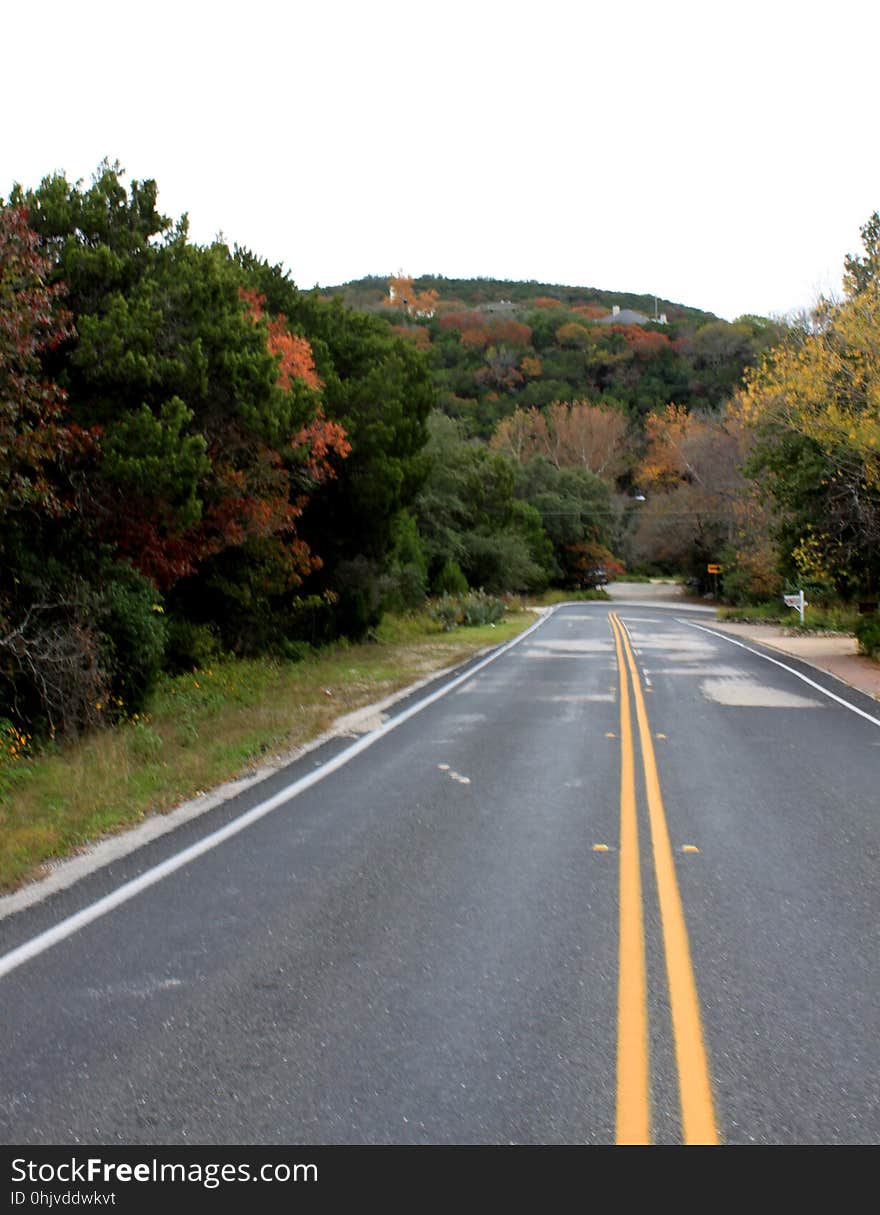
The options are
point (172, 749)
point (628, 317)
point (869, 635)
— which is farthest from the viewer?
point (628, 317)

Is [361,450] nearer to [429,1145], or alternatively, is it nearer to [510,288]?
[429,1145]

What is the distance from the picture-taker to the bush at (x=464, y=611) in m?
42.3

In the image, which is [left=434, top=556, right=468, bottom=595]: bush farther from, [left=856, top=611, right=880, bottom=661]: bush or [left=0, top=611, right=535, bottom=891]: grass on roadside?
[left=0, top=611, right=535, bottom=891]: grass on roadside

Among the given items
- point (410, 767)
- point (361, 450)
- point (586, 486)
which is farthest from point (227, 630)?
point (586, 486)

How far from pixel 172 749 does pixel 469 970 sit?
775cm

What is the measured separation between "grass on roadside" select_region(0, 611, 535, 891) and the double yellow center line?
3903mm

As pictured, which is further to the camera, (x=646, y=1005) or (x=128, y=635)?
(x=128, y=635)

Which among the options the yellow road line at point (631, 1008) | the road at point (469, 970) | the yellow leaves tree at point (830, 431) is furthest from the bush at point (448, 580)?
the yellow road line at point (631, 1008)

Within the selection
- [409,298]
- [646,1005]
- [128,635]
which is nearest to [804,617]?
[128,635]

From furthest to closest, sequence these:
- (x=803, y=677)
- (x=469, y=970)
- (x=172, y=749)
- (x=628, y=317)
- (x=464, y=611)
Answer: (x=628, y=317) < (x=464, y=611) < (x=803, y=677) < (x=172, y=749) < (x=469, y=970)

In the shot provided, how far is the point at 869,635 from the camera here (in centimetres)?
2797

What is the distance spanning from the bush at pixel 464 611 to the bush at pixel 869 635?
49.1 feet

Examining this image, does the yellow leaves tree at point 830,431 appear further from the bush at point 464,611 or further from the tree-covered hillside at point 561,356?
the tree-covered hillside at point 561,356

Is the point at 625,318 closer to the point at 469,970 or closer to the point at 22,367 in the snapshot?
the point at 22,367
